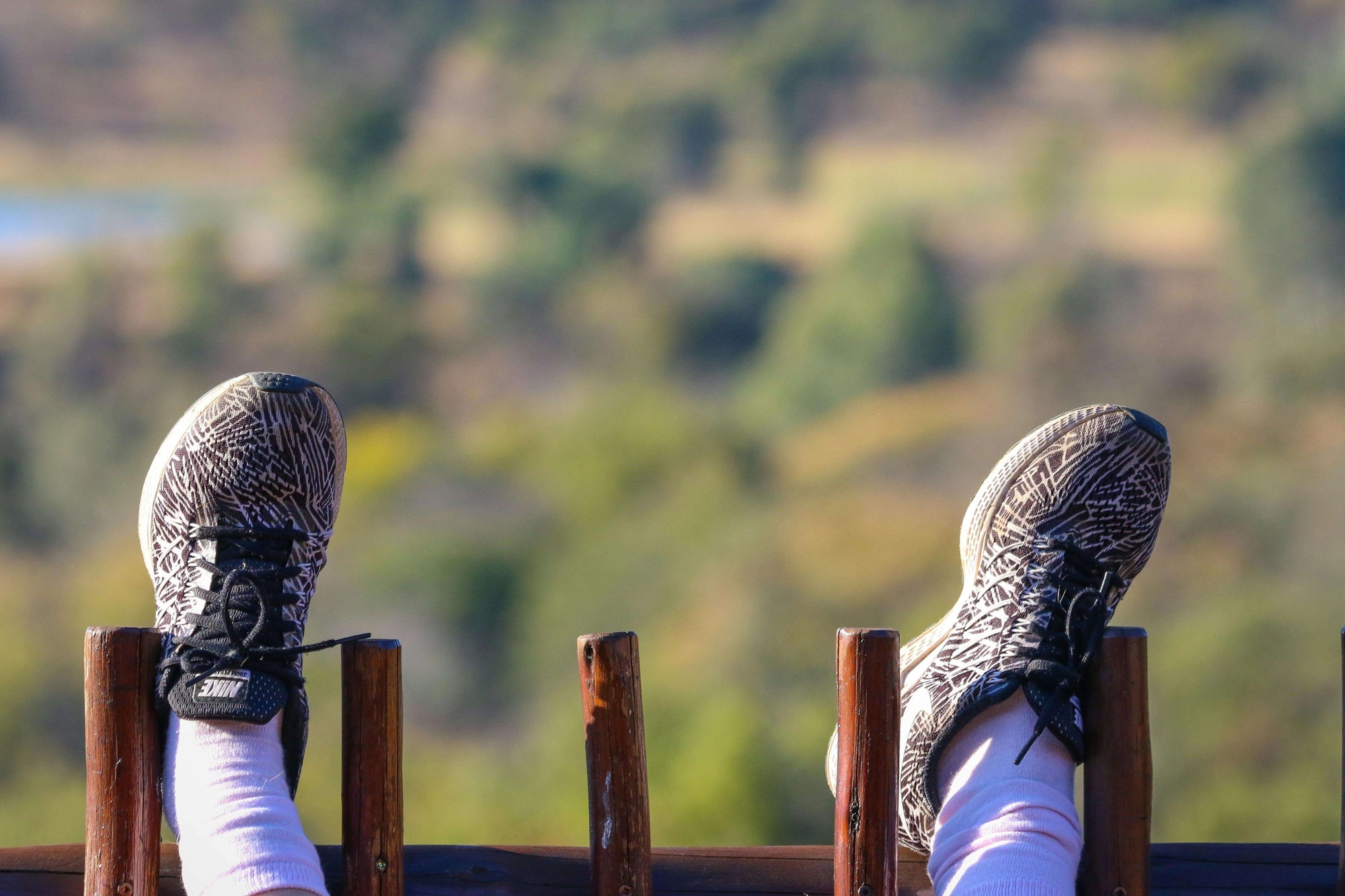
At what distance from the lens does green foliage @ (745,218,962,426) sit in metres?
20.1

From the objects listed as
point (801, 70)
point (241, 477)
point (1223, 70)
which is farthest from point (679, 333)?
point (241, 477)

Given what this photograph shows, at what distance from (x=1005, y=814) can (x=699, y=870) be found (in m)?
0.34

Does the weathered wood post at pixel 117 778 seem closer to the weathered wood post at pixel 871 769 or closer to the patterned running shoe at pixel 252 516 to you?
the patterned running shoe at pixel 252 516

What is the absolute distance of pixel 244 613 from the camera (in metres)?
1.60

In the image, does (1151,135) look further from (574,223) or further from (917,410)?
(574,223)

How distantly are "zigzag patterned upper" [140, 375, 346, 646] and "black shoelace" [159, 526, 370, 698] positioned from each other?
2cm

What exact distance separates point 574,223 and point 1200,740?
511 inches

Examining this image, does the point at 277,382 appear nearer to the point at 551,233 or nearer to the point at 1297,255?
the point at 1297,255

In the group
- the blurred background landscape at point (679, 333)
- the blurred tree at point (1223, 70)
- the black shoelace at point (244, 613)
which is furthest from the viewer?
the blurred tree at point (1223, 70)

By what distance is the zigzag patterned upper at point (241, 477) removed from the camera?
5.49 feet

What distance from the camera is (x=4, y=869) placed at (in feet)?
5.04

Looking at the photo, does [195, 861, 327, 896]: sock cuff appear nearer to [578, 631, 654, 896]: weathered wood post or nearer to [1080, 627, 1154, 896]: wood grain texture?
[578, 631, 654, 896]: weathered wood post

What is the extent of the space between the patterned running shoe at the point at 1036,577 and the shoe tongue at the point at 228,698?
64 cm

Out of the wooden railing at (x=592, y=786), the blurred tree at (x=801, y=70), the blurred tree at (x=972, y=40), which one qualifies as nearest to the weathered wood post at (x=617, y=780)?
the wooden railing at (x=592, y=786)
